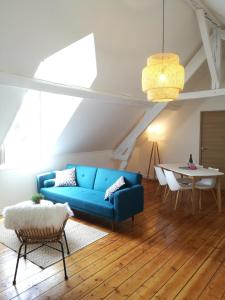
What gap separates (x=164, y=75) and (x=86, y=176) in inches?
105

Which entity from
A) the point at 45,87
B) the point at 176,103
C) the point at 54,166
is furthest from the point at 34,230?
the point at 176,103

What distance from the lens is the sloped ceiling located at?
2469 mm

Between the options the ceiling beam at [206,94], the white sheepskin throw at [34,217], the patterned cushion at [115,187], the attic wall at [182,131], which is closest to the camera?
the white sheepskin throw at [34,217]

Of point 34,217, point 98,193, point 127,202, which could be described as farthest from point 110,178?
point 34,217

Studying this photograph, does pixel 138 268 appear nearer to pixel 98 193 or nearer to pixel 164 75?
pixel 98 193

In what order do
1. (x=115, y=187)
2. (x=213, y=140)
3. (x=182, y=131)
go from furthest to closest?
(x=182, y=131)
(x=213, y=140)
(x=115, y=187)

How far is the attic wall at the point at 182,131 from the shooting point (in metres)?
5.97

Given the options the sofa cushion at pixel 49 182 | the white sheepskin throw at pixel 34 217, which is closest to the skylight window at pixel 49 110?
the sofa cushion at pixel 49 182

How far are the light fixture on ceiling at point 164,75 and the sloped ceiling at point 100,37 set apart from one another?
992 millimetres

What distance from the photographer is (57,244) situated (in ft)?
10.1

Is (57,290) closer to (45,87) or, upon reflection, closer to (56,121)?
(45,87)

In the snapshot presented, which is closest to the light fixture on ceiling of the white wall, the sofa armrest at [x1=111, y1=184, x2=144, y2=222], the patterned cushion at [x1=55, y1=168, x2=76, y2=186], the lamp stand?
the sofa armrest at [x1=111, y1=184, x2=144, y2=222]

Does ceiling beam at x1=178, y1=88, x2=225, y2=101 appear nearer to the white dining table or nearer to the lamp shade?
the white dining table

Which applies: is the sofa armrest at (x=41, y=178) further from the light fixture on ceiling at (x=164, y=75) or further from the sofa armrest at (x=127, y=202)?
the light fixture on ceiling at (x=164, y=75)
